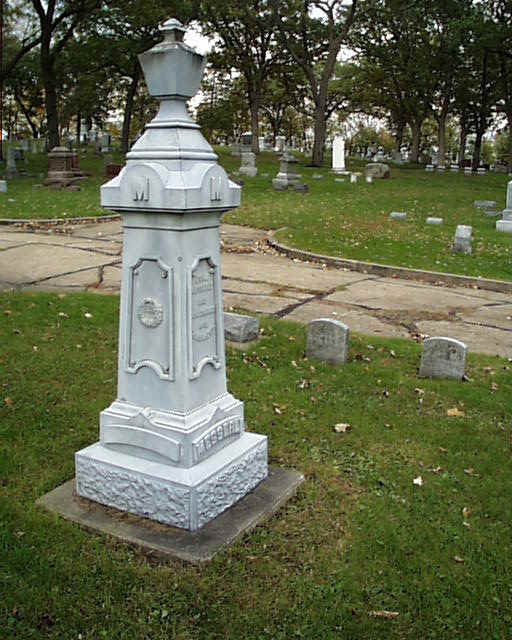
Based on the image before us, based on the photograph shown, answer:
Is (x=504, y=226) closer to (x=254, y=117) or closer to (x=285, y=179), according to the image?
(x=285, y=179)

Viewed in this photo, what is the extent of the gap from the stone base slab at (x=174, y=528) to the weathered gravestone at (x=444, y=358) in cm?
255

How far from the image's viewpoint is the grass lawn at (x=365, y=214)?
42.6ft

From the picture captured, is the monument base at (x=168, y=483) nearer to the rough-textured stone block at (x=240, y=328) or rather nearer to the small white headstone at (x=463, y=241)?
the rough-textured stone block at (x=240, y=328)

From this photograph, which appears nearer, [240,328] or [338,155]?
[240,328]

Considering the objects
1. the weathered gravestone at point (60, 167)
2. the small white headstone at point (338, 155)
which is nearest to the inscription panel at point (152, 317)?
the weathered gravestone at point (60, 167)

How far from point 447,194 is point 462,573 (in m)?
22.9

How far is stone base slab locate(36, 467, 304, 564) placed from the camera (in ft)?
11.6

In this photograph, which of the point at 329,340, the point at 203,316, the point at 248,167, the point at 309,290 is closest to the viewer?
the point at 203,316

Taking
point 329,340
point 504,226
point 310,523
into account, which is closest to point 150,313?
point 310,523

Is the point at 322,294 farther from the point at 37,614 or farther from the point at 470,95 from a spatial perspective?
the point at 470,95

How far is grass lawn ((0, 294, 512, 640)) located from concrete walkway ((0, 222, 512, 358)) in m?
1.71

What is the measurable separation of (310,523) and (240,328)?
3.33m

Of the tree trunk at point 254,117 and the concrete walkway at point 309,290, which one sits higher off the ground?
the tree trunk at point 254,117

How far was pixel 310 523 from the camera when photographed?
3934 millimetres
